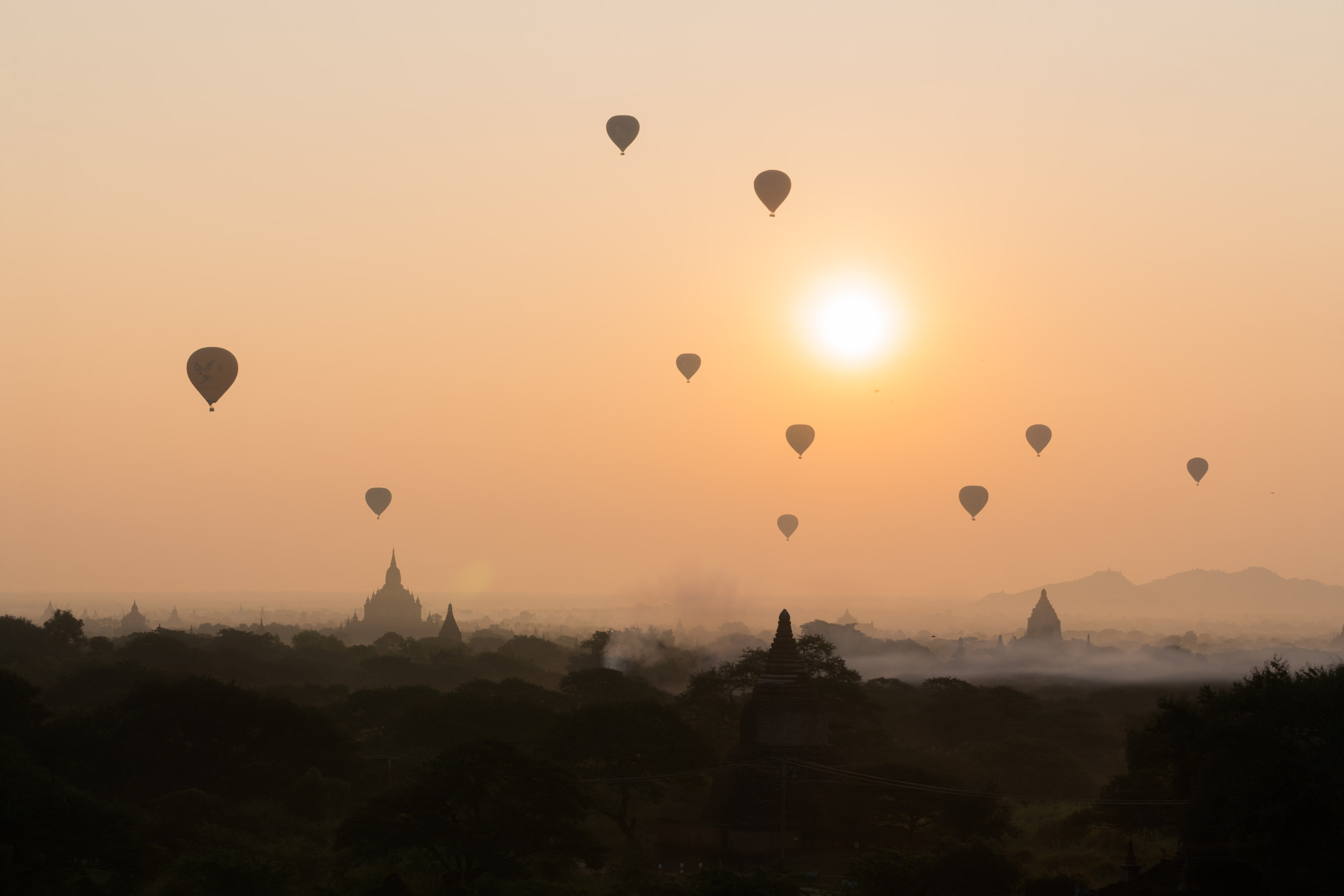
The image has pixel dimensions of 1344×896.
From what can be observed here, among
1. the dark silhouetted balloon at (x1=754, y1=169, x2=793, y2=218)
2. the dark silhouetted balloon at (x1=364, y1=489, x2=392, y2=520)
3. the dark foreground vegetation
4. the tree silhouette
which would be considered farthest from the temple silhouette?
the dark silhouetted balloon at (x1=364, y1=489, x2=392, y2=520)

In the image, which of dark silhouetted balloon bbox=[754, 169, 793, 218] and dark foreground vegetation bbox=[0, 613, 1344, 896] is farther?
dark silhouetted balloon bbox=[754, 169, 793, 218]

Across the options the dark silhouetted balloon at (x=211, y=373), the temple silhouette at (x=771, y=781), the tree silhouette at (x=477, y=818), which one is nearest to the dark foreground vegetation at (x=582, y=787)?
the tree silhouette at (x=477, y=818)

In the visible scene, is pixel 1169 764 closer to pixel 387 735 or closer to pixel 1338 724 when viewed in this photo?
pixel 1338 724

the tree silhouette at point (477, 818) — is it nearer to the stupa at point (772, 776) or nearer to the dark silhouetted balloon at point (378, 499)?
the stupa at point (772, 776)

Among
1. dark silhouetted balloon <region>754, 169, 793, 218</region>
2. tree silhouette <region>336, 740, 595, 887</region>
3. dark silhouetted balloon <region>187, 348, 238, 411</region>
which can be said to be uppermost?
dark silhouetted balloon <region>754, 169, 793, 218</region>

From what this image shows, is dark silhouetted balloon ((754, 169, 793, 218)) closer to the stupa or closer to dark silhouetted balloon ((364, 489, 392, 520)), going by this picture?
the stupa

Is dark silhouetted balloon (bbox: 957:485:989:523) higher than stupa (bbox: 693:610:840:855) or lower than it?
higher
